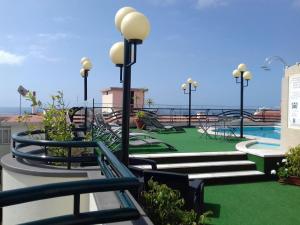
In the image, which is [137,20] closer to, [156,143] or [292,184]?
[292,184]

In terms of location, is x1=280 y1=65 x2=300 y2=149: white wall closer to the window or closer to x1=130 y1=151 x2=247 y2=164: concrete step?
x1=130 y1=151 x2=247 y2=164: concrete step

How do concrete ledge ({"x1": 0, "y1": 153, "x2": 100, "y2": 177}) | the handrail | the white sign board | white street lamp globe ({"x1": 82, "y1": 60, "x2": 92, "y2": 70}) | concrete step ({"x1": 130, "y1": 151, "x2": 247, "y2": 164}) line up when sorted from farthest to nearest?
1. white street lamp globe ({"x1": 82, "y1": 60, "x2": 92, "y2": 70})
2. the white sign board
3. concrete step ({"x1": 130, "y1": 151, "x2": 247, "y2": 164})
4. concrete ledge ({"x1": 0, "y1": 153, "x2": 100, "y2": 177})
5. the handrail

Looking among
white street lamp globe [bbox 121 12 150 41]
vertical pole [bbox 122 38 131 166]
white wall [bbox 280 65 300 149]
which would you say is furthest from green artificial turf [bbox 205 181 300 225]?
white street lamp globe [bbox 121 12 150 41]

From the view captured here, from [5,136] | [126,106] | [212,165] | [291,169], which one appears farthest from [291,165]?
[5,136]

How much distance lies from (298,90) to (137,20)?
4.67 metres

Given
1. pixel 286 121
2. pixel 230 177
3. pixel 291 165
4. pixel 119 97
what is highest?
pixel 119 97

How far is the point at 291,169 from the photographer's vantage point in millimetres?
6867

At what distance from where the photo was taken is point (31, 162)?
17.1 ft

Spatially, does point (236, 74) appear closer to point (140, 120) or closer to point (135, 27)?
point (140, 120)

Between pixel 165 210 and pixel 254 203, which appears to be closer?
pixel 165 210

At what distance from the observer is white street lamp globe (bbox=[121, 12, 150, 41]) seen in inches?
174

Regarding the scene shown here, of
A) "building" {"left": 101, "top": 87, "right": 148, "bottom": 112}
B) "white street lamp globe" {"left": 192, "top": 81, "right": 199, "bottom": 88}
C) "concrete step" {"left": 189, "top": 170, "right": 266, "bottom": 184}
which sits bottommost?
"concrete step" {"left": 189, "top": 170, "right": 266, "bottom": 184}

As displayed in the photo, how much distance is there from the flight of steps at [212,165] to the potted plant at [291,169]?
442 millimetres

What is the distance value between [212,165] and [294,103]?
236 cm
